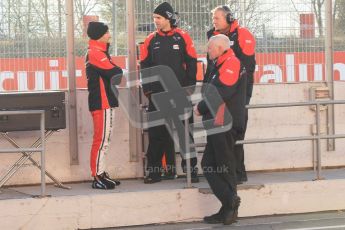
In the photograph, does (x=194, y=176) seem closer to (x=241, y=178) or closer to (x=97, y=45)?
(x=241, y=178)

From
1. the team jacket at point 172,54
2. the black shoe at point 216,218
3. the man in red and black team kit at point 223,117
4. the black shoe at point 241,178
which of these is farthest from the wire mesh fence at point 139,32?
the black shoe at point 216,218

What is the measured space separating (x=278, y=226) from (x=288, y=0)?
335 cm

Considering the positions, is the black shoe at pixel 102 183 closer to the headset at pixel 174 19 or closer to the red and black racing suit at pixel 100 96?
the red and black racing suit at pixel 100 96

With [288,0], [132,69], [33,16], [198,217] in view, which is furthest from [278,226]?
[33,16]

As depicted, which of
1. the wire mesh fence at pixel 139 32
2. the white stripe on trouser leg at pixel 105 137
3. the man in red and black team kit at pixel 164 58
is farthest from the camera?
the wire mesh fence at pixel 139 32

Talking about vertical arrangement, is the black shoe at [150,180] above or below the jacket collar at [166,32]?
below

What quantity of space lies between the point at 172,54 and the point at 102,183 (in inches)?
68.7

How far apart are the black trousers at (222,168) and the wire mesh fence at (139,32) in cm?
215

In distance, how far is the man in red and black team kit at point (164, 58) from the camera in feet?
26.0

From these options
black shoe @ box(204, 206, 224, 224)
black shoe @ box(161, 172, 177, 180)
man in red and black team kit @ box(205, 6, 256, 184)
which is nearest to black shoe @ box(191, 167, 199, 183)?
black shoe @ box(161, 172, 177, 180)

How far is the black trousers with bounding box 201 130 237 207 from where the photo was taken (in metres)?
6.91

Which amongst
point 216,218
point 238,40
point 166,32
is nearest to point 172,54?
point 166,32

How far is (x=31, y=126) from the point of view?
24.7 feet

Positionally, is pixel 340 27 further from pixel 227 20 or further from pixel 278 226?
pixel 278 226
